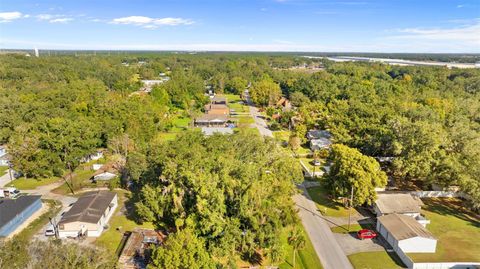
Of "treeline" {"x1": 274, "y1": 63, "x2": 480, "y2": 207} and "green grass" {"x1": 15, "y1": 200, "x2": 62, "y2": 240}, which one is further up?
"treeline" {"x1": 274, "y1": 63, "x2": 480, "y2": 207}

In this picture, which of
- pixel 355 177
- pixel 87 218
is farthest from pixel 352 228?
pixel 87 218

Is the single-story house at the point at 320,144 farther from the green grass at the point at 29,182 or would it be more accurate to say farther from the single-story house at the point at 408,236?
the green grass at the point at 29,182

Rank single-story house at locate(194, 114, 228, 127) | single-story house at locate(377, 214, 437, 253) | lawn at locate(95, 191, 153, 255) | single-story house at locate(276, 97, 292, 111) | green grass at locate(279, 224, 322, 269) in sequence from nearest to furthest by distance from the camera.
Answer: green grass at locate(279, 224, 322, 269)
single-story house at locate(377, 214, 437, 253)
lawn at locate(95, 191, 153, 255)
single-story house at locate(194, 114, 228, 127)
single-story house at locate(276, 97, 292, 111)

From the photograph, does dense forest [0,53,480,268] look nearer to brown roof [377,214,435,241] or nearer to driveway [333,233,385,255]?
brown roof [377,214,435,241]

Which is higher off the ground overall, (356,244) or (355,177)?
(355,177)

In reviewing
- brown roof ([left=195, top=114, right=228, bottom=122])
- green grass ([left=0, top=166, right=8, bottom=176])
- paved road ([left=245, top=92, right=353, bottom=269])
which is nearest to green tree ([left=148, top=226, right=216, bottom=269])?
paved road ([left=245, top=92, right=353, bottom=269])

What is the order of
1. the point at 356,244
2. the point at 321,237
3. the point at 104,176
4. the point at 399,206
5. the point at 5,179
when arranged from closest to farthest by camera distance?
the point at 356,244 → the point at 321,237 → the point at 399,206 → the point at 104,176 → the point at 5,179

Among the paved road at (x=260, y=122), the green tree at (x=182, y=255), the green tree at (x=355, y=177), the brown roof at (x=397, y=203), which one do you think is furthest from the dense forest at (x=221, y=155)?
the paved road at (x=260, y=122)

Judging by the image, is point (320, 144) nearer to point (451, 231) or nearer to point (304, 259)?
point (451, 231)
